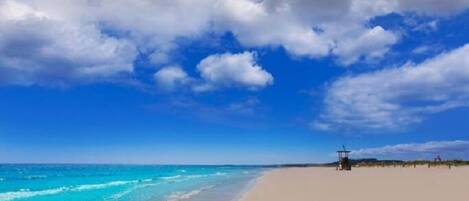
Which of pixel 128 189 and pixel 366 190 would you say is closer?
pixel 366 190

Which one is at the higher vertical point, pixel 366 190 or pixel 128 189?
pixel 128 189

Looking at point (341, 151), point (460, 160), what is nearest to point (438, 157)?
point (460, 160)

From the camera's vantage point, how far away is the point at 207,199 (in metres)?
23.5

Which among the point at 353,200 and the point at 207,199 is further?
the point at 207,199

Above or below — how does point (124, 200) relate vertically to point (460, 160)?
below

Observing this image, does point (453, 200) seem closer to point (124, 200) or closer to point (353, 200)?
point (353, 200)

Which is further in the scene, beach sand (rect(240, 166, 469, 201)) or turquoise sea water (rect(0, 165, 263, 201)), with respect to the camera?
turquoise sea water (rect(0, 165, 263, 201))

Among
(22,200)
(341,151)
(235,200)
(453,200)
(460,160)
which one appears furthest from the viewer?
(460,160)

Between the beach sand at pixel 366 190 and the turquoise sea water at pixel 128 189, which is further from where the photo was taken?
the turquoise sea water at pixel 128 189

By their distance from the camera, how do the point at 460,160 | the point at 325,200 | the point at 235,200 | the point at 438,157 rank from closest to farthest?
the point at 325,200 → the point at 235,200 → the point at 438,157 → the point at 460,160

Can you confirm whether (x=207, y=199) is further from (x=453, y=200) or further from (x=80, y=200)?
(x=453, y=200)

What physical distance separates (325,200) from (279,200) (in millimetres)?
1985

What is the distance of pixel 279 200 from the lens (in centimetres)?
2050

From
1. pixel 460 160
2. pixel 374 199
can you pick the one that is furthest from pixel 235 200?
pixel 460 160
